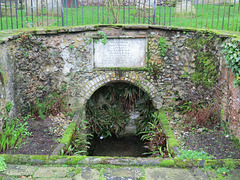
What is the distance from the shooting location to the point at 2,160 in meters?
4.17

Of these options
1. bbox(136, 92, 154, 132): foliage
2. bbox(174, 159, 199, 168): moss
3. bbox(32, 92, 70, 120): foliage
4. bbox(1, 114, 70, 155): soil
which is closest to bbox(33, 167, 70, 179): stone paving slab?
bbox(1, 114, 70, 155): soil

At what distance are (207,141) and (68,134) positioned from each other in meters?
3.00

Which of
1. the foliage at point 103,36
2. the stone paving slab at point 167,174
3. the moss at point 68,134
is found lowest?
the stone paving slab at point 167,174

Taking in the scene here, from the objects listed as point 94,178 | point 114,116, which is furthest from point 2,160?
point 114,116

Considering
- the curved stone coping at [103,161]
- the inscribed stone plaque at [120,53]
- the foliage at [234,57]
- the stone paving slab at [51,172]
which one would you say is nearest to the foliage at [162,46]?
the inscribed stone plaque at [120,53]

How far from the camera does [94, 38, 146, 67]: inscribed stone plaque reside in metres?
6.91

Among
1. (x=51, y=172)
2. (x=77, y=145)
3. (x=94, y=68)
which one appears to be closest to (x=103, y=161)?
(x=51, y=172)

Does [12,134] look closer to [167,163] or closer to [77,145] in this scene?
[77,145]

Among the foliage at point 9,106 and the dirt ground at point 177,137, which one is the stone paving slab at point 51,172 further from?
the foliage at point 9,106

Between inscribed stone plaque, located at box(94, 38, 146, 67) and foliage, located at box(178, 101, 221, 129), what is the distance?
Result: 5.82 ft

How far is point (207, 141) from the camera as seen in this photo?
527 centimetres

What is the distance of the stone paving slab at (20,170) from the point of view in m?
3.93

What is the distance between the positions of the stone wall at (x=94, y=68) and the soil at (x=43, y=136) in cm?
64

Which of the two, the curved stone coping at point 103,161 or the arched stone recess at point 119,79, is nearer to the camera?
the curved stone coping at point 103,161
